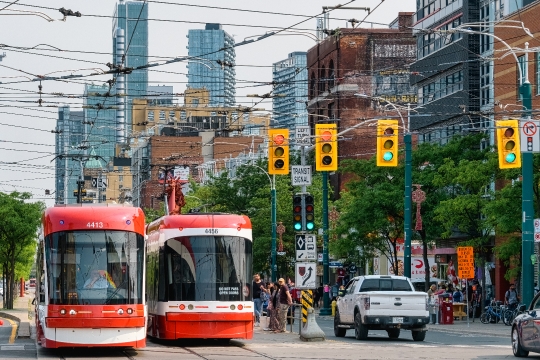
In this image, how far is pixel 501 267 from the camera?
60.5 metres

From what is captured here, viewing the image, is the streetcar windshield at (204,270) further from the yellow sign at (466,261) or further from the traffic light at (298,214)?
the yellow sign at (466,261)

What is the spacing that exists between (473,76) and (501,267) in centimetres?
1057

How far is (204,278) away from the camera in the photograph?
29438mm

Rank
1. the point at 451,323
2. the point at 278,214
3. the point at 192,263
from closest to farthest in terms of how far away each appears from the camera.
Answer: the point at 192,263, the point at 451,323, the point at 278,214

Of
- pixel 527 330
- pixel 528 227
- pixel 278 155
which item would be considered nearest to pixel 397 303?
pixel 278 155

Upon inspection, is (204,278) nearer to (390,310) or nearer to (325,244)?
(390,310)

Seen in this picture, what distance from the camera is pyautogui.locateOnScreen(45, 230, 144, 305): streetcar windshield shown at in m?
25.6

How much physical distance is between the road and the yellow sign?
369 inches

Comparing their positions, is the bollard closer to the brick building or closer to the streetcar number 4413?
the streetcar number 4413

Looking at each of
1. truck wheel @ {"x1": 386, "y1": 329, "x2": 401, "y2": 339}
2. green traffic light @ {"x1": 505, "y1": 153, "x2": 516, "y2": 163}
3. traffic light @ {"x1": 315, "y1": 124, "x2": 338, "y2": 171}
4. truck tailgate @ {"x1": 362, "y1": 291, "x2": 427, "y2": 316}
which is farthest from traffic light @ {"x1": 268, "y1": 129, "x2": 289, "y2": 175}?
green traffic light @ {"x1": 505, "y1": 153, "x2": 516, "y2": 163}

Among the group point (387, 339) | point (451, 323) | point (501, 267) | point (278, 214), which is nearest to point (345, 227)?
point (501, 267)

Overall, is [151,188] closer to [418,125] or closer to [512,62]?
[418,125]

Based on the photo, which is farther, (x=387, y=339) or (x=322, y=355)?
(x=387, y=339)

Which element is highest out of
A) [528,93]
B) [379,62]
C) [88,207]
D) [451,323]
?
[379,62]
